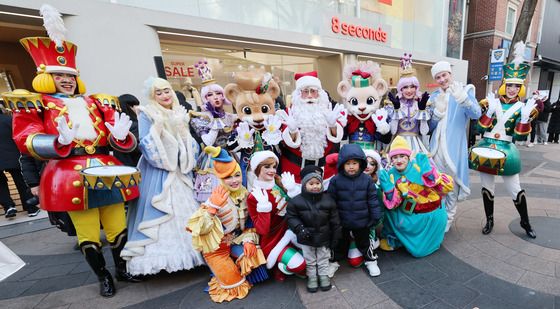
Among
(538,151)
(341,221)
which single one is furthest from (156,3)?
(538,151)

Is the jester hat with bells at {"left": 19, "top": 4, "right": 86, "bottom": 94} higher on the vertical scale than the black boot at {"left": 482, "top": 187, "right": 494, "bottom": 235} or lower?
higher

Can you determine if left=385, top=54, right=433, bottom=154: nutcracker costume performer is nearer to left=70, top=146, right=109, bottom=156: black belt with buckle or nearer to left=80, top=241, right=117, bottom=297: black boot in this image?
left=70, top=146, right=109, bottom=156: black belt with buckle

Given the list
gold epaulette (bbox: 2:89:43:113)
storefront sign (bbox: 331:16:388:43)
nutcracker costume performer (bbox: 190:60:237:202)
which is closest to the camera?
gold epaulette (bbox: 2:89:43:113)

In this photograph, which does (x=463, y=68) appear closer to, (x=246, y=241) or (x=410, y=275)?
(x=410, y=275)

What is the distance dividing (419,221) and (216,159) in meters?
2.22

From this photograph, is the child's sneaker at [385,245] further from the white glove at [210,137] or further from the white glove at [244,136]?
the white glove at [210,137]

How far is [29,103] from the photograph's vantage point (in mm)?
2053

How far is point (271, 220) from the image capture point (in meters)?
2.59

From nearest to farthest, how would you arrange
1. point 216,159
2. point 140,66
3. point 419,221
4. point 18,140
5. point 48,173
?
1. point 18,140
2. point 48,173
3. point 216,159
4. point 419,221
5. point 140,66

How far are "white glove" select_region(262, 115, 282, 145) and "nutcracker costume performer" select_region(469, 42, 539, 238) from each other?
2277 mm

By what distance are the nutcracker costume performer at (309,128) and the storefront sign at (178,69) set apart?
465 centimetres

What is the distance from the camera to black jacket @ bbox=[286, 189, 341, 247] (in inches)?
92.0

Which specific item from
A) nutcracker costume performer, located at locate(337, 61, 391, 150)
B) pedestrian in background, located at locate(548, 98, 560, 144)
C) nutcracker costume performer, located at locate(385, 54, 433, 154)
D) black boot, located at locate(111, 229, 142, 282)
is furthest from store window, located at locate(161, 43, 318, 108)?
pedestrian in background, located at locate(548, 98, 560, 144)

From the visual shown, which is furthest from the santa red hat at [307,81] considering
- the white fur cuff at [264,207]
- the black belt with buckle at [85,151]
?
the black belt with buckle at [85,151]
